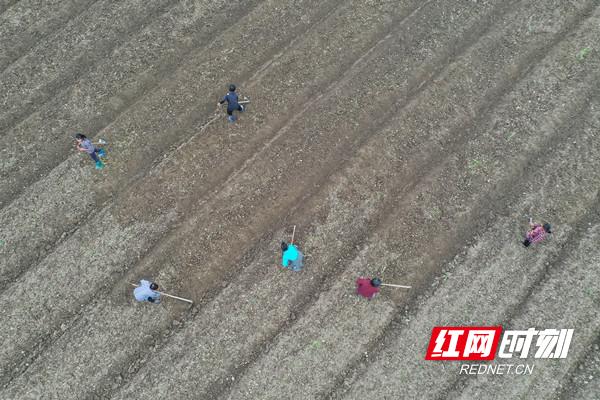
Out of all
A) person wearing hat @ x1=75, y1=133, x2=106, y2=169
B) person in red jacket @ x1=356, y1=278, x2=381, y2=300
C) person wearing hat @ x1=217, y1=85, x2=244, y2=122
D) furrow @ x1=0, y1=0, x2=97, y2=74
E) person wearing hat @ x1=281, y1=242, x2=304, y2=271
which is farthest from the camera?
furrow @ x1=0, y1=0, x2=97, y2=74

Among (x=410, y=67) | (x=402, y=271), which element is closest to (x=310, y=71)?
(x=410, y=67)

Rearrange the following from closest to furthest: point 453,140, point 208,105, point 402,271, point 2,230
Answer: point 402,271 < point 2,230 < point 453,140 < point 208,105

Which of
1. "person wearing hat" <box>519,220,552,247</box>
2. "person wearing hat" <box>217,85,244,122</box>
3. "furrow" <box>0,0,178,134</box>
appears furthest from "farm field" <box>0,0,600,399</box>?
"person wearing hat" <box>217,85,244,122</box>

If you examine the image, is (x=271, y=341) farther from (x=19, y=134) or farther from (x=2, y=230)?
(x=19, y=134)

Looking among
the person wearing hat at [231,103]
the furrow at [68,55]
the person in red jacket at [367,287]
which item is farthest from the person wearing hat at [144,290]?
the furrow at [68,55]

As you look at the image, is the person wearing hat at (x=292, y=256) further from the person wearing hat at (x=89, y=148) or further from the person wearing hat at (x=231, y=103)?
the person wearing hat at (x=89, y=148)

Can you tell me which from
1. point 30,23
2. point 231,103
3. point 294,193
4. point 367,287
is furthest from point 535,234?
point 30,23

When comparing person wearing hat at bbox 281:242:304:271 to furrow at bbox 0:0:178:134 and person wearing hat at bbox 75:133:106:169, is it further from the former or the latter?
furrow at bbox 0:0:178:134
